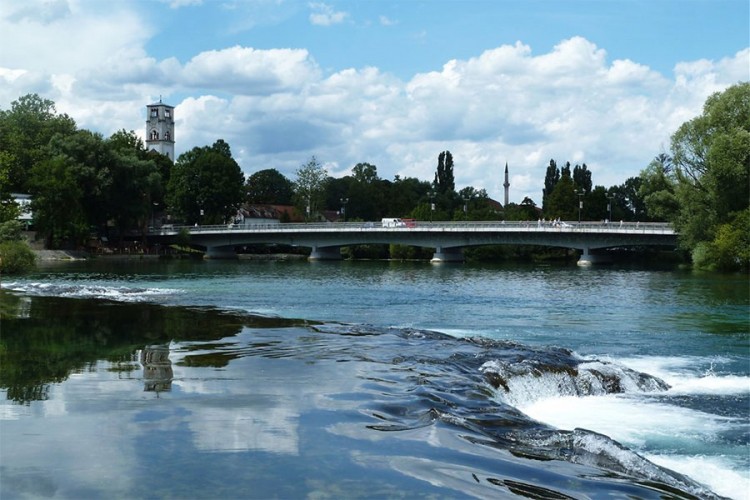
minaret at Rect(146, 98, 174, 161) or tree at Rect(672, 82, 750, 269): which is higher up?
minaret at Rect(146, 98, 174, 161)

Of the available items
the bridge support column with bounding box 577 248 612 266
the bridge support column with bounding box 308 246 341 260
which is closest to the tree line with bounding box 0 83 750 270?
Answer: the bridge support column with bounding box 577 248 612 266

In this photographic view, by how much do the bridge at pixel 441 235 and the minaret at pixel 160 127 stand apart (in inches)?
2535

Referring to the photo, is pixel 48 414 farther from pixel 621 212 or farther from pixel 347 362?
pixel 621 212

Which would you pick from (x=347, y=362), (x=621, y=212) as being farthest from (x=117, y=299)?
(x=621, y=212)

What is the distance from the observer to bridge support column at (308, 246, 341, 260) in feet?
355

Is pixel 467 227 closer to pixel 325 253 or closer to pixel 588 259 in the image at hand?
pixel 588 259

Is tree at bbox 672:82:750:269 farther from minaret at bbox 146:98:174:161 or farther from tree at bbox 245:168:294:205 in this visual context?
minaret at bbox 146:98:174:161

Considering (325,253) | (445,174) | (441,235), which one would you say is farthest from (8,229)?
(445,174)

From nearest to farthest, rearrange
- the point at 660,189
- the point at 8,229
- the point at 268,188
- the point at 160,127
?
the point at 8,229 < the point at 660,189 < the point at 160,127 < the point at 268,188

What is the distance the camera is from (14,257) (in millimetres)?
53844

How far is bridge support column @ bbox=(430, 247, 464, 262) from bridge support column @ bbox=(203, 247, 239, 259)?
30281 millimetres

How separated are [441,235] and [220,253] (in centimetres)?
3452

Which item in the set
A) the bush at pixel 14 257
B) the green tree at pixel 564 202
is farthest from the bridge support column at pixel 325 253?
the bush at pixel 14 257

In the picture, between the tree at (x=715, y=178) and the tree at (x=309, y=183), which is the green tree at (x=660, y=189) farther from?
the tree at (x=309, y=183)
